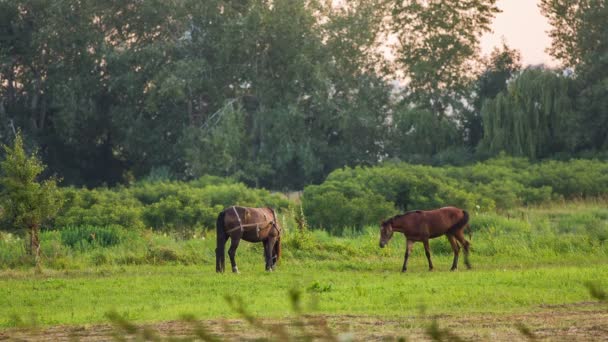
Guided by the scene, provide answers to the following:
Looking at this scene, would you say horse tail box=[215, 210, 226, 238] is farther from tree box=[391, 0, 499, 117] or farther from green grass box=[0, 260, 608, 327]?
Answer: tree box=[391, 0, 499, 117]

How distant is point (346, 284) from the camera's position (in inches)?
756

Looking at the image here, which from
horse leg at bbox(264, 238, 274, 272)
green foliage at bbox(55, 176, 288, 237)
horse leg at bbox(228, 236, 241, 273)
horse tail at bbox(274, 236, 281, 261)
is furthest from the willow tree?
horse leg at bbox(228, 236, 241, 273)

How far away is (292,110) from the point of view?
199ft

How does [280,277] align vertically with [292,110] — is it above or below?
below

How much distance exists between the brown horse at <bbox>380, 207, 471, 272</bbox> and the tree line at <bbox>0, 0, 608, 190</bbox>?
35.4 m

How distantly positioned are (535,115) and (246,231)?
1280 inches

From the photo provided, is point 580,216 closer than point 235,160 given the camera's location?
Yes

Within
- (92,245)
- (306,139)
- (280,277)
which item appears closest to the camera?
(280,277)

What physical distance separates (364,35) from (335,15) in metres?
2.39

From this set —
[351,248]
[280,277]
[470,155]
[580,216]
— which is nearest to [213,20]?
[470,155]

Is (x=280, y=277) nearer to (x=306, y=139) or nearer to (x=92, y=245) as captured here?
(x=92, y=245)

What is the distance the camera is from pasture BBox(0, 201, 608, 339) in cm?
1444

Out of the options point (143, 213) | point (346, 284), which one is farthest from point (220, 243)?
point (143, 213)

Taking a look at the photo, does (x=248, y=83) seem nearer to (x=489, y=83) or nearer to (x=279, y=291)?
(x=489, y=83)
